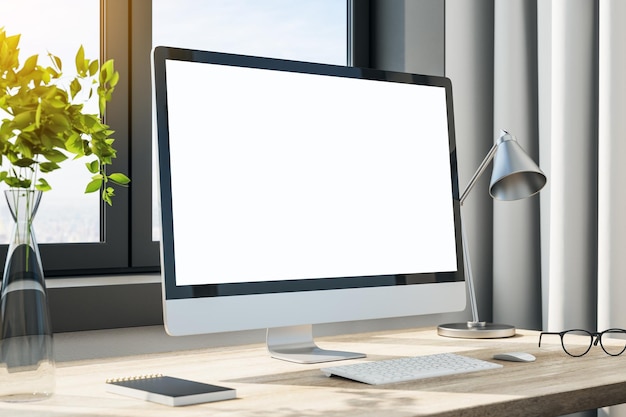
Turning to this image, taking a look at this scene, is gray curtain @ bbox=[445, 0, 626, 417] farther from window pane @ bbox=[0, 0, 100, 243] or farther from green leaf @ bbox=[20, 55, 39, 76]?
green leaf @ bbox=[20, 55, 39, 76]

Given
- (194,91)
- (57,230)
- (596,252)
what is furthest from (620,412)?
(57,230)

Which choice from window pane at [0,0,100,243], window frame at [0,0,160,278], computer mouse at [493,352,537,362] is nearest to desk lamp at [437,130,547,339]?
computer mouse at [493,352,537,362]

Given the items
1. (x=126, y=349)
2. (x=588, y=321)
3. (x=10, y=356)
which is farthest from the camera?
(x=588, y=321)

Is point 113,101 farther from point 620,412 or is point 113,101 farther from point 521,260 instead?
point 620,412

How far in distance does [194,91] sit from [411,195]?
433 mm

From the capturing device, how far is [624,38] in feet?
5.64

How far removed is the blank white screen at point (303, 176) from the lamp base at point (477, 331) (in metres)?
0.18

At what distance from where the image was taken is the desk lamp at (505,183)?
156cm

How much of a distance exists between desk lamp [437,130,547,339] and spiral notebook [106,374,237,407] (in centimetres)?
65

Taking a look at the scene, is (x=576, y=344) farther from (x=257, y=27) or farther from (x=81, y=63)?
(x=257, y=27)

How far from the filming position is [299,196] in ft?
4.21

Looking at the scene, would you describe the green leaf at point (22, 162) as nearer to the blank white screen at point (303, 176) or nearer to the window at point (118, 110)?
the blank white screen at point (303, 176)

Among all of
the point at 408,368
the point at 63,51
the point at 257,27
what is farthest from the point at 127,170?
the point at 408,368

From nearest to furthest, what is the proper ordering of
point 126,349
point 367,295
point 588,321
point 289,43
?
point 367,295, point 126,349, point 588,321, point 289,43
